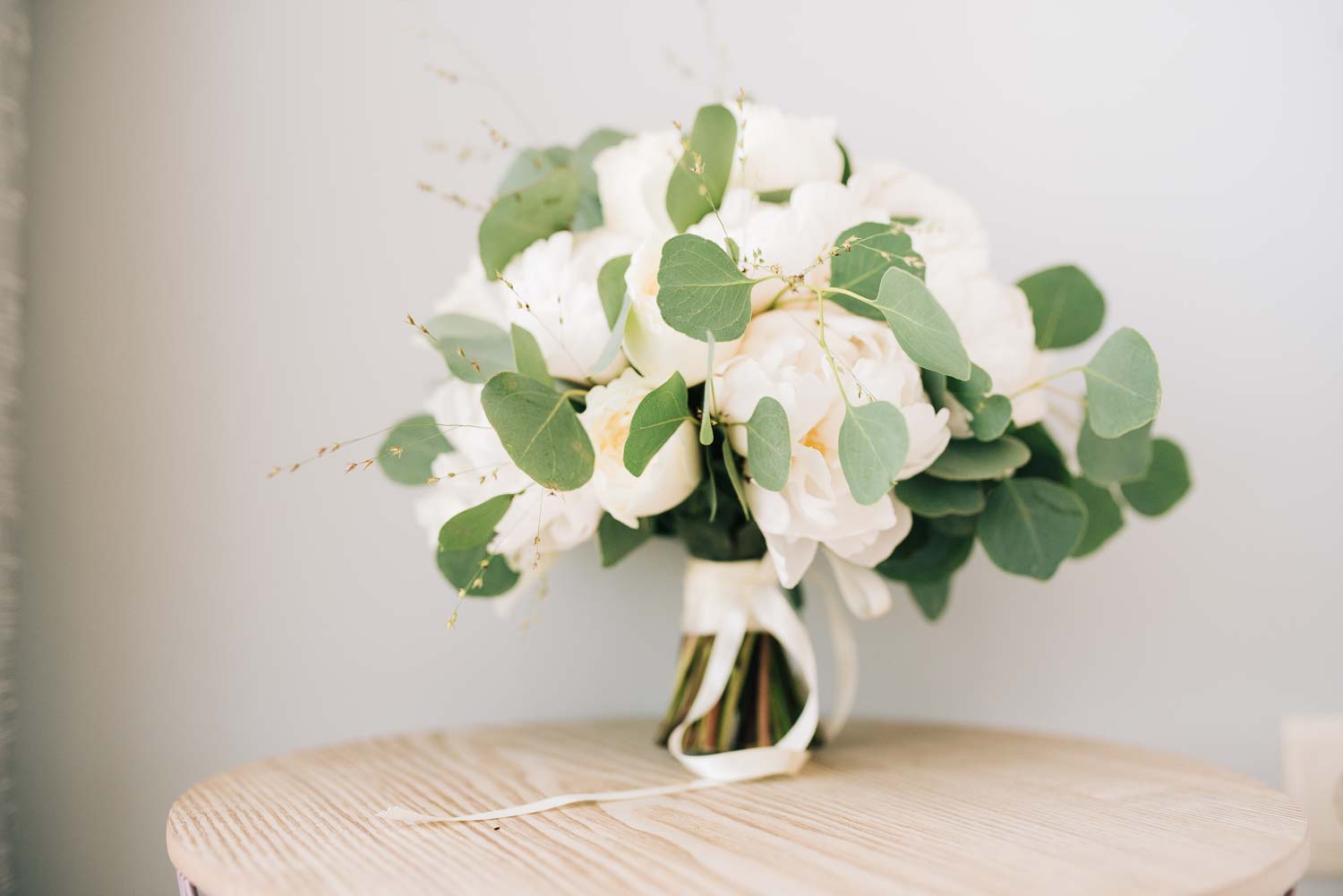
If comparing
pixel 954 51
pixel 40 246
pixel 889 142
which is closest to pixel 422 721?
pixel 40 246

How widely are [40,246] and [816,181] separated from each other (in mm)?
671

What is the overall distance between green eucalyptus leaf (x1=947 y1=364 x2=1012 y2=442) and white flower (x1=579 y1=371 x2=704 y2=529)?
0.18 m

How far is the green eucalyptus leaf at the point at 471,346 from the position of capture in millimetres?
615

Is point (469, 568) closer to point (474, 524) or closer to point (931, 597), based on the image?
point (474, 524)

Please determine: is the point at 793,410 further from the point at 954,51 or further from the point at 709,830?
the point at 954,51

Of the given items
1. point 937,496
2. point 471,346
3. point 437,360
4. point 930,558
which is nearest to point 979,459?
point 937,496

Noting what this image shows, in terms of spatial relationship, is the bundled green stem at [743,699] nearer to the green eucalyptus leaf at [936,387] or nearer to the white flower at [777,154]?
the green eucalyptus leaf at [936,387]

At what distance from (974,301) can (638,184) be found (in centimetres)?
24

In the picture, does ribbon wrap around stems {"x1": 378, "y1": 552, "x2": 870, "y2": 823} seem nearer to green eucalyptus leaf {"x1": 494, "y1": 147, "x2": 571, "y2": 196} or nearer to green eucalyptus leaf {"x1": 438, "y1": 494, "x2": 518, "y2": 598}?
green eucalyptus leaf {"x1": 438, "y1": 494, "x2": 518, "y2": 598}

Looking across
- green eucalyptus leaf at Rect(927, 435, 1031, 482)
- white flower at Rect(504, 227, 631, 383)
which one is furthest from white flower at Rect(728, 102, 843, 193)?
green eucalyptus leaf at Rect(927, 435, 1031, 482)

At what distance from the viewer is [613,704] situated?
0.94 meters

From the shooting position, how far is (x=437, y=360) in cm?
91

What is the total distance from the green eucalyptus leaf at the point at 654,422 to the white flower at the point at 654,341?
0.05 ft

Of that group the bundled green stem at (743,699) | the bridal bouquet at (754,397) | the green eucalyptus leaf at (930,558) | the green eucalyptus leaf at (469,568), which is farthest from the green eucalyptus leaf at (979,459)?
the green eucalyptus leaf at (469,568)
